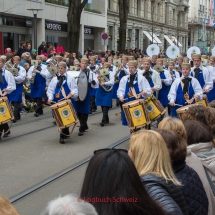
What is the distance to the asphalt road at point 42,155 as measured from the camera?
680cm

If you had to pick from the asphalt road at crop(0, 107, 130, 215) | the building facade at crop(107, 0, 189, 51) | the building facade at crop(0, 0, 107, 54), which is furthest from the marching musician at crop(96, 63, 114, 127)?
the building facade at crop(107, 0, 189, 51)

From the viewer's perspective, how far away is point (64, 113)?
10234mm

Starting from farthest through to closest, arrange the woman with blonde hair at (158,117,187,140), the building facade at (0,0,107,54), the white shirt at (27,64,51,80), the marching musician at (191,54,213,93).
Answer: the building facade at (0,0,107,54) < the white shirt at (27,64,51,80) < the marching musician at (191,54,213,93) < the woman with blonde hair at (158,117,187,140)

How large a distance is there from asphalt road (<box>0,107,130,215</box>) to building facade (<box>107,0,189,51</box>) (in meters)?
32.6

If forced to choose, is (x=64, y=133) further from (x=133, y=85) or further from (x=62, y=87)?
(x=133, y=85)

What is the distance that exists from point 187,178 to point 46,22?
30304mm

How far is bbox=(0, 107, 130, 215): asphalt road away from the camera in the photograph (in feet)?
22.3

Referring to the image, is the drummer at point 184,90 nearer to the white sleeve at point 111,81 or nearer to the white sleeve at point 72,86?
the white sleeve at point 72,86

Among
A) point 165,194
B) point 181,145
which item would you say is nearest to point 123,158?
point 165,194

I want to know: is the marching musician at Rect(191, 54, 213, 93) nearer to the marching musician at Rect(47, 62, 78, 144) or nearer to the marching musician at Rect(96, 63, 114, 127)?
the marching musician at Rect(96, 63, 114, 127)

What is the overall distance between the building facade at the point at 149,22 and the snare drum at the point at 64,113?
34.5 m

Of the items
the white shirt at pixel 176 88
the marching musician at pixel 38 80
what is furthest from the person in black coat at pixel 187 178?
the marching musician at pixel 38 80

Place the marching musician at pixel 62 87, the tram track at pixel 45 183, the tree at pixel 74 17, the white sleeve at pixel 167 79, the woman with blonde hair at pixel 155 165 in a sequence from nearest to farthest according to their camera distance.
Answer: the woman with blonde hair at pixel 155 165 → the tram track at pixel 45 183 → the marching musician at pixel 62 87 → the white sleeve at pixel 167 79 → the tree at pixel 74 17

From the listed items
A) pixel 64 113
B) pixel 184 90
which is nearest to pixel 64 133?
pixel 64 113
